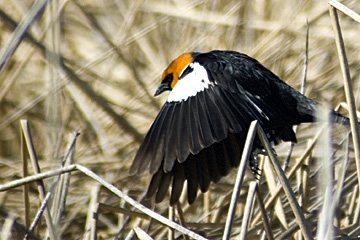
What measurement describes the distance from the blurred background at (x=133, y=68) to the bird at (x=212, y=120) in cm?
81

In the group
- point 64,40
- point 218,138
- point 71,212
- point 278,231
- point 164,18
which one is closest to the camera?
point 218,138

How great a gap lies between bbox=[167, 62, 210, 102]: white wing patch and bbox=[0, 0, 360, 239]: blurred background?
802 mm

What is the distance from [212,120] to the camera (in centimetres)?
263

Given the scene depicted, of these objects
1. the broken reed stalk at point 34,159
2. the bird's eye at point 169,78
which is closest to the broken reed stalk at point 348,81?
the broken reed stalk at point 34,159

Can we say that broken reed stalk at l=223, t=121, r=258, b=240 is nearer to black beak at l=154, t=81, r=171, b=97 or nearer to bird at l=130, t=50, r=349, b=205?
bird at l=130, t=50, r=349, b=205

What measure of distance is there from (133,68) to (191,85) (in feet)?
3.98

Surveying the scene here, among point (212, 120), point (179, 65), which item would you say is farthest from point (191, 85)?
point (179, 65)

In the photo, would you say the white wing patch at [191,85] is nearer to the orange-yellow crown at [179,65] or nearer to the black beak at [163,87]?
the orange-yellow crown at [179,65]

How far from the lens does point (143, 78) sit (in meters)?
4.41

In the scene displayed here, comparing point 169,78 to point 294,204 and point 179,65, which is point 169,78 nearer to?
point 179,65

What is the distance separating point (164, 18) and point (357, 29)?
Answer: 1.16 m

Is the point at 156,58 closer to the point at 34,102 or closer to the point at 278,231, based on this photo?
the point at 34,102

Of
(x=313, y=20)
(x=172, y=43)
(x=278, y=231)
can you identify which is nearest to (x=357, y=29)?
(x=313, y=20)

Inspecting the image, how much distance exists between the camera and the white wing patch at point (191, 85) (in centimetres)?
283
